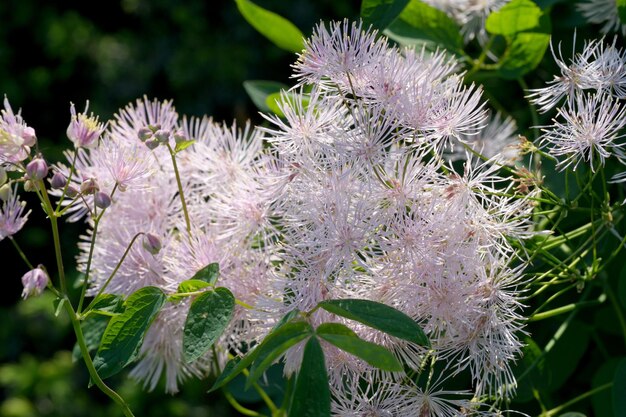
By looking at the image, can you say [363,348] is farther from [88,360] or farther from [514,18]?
[514,18]

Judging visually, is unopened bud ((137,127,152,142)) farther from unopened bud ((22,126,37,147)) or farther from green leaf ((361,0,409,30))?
green leaf ((361,0,409,30))

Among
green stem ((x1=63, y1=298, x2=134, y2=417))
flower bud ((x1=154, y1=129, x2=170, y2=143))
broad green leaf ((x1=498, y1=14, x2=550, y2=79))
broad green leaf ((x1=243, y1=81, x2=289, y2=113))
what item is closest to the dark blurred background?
broad green leaf ((x1=243, y1=81, x2=289, y2=113))

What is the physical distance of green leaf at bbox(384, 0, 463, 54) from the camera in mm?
783

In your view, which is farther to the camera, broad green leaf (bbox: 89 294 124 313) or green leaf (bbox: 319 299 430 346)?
broad green leaf (bbox: 89 294 124 313)

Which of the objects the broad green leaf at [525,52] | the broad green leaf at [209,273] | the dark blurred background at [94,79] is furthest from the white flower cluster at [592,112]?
the dark blurred background at [94,79]

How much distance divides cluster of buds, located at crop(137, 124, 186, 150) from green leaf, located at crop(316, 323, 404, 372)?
0.21 meters

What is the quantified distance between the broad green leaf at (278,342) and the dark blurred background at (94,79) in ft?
4.48

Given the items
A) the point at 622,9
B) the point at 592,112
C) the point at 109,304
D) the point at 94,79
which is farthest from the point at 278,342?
the point at 94,79

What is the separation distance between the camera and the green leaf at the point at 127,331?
0.55 metres

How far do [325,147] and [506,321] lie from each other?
17 cm

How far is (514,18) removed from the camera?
0.72 meters

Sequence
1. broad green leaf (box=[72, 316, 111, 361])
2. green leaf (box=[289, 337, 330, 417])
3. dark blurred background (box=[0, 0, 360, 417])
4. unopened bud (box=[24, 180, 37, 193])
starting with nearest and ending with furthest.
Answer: green leaf (box=[289, 337, 330, 417]) < unopened bud (box=[24, 180, 37, 193]) < broad green leaf (box=[72, 316, 111, 361]) < dark blurred background (box=[0, 0, 360, 417])

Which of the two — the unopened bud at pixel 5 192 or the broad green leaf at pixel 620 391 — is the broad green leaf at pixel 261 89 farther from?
the broad green leaf at pixel 620 391

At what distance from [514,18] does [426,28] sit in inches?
3.7
